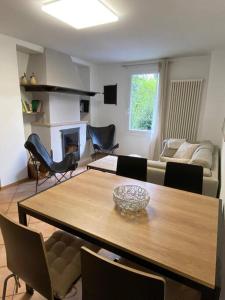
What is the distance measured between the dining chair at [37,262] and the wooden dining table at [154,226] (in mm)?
230

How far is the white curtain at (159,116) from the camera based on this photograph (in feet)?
13.9

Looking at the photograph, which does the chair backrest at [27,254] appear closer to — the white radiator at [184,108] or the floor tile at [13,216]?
the floor tile at [13,216]

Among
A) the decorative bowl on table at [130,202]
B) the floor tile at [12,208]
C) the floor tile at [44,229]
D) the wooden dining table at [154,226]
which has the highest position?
the decorative bowl on table at [130,202]

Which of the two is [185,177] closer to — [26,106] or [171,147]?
[171,147]

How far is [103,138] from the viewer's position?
16.6 feet

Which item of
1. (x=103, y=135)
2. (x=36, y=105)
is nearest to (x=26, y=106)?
(x=36, y=105)

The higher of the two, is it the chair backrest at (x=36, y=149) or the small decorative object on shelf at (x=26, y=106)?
the small decorative object on shelf at (x=26, y=106)

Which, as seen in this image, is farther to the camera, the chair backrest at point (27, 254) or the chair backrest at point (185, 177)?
the chair backrest at point (185, 177)

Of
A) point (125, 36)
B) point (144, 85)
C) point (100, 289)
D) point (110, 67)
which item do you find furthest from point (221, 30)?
point (100, 289)

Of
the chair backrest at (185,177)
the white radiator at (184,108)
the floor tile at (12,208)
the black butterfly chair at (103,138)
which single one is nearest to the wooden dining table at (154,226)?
the chair backrest at (185,177)

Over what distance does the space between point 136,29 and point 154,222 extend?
2519 mm

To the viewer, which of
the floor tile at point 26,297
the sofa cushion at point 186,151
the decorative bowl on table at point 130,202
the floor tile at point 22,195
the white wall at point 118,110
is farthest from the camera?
the white wall at point 118,110

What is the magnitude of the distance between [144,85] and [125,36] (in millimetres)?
1898

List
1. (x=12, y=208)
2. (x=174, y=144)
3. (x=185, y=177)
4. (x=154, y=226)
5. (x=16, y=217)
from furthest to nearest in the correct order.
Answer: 1. (x=174, y=144)
2. (x=12, y=208)
3. (x=16, y=217)
4. (x=185, y=177)
5. (x=154, y=226)
